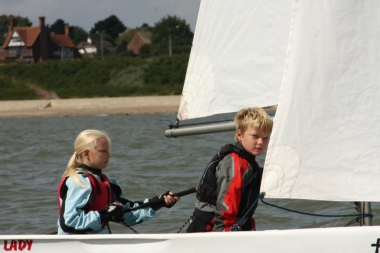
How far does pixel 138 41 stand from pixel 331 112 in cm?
6351

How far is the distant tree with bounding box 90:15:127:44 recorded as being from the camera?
269ft

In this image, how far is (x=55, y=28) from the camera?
78438 mm

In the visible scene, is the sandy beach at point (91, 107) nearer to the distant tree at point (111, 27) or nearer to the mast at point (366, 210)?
the mast at point (366, 210)

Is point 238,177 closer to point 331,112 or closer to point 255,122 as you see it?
point 255,122

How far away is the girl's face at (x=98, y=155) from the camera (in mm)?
2917

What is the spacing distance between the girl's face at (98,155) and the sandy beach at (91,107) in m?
23.0

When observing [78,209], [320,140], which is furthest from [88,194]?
[320,140]

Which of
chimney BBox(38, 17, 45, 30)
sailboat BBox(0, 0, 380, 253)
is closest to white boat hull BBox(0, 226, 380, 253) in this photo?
sailboat BBox(0, 0, 380, 253)

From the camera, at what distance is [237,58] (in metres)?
4.06

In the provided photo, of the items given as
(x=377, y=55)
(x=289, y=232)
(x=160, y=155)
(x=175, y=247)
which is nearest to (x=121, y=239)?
(x=175, y=247)

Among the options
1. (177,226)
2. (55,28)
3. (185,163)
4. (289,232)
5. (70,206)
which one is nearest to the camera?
(289,232)

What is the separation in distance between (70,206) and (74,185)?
0.28 feet

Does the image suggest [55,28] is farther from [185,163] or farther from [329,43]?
[329,43]

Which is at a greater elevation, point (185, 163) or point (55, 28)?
point (55, 28)
